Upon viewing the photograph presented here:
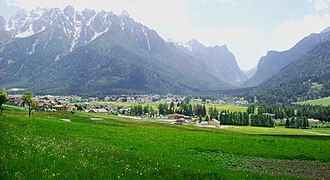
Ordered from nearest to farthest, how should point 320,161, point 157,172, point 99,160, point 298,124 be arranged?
point 157,172, point 99,160, point 320,161, point 298,124

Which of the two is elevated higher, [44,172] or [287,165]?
[44,172]

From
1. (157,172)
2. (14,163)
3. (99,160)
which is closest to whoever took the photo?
(14,163)

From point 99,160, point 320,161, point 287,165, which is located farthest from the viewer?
point 320,161

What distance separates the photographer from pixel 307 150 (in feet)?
126

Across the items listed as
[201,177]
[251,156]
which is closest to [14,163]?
[201,177]

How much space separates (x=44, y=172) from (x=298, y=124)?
585 feet

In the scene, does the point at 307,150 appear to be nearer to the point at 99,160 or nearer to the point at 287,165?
the point at 287,165

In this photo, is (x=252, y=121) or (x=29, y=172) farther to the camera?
(x=252, y=121)

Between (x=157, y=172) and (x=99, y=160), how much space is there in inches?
140

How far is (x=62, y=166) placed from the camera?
13.8 m

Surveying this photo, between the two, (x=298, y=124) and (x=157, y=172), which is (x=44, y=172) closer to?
(x=157, y=172)

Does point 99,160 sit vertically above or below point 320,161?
above

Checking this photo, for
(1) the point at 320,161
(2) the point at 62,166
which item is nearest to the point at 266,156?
(1) the point at 320,161

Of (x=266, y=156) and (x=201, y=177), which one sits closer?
(x=201, y=177)
